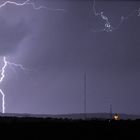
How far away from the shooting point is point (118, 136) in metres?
17.5

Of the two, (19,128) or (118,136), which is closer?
(118,136)

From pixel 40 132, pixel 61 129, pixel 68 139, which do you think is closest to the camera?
pixel 68 139

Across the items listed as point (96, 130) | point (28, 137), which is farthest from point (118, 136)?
point (28, 137)

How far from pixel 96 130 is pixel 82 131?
845mm

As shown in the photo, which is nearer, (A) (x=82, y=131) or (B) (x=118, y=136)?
(B) (x=118, y=136)

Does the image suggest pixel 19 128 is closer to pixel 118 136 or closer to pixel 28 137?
pixel 28 137

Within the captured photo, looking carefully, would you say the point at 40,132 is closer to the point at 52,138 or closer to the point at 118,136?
the point at 52,138

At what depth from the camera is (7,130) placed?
733 inches

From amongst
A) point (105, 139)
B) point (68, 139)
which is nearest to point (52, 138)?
point (68, 139)

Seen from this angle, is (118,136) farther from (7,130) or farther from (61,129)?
(7,130)

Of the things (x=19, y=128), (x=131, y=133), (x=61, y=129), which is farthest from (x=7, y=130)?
(x=131, y=133)

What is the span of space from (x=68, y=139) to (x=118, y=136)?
2.23 m

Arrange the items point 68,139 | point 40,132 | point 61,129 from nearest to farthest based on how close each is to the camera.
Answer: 1. point 68,139
2. point 40,132
3. point 61,129

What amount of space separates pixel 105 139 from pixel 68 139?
4.72 ft
